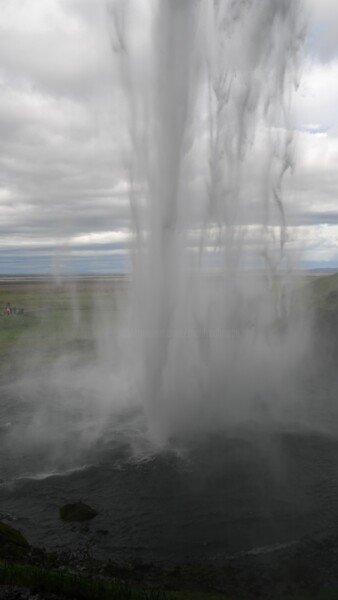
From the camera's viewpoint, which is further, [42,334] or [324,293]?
[324,293]

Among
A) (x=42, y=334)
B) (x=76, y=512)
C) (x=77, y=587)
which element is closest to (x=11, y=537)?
(x=76, y=512)

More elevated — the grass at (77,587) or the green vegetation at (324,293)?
the green vegetation at (324,293)

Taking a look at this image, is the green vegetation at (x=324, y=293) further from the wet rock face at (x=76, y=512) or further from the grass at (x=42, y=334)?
the wet rock face at (x=76, y=512)

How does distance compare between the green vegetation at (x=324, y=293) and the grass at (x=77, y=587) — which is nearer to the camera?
the grass at (x=77, y=587)

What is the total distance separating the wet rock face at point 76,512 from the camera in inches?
826

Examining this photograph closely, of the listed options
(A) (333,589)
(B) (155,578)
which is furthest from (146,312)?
(A) (333,589)

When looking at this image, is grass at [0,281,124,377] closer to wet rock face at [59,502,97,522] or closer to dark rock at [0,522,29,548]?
wet rock face at [59,502,97,522]

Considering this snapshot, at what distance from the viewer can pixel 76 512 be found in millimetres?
21172

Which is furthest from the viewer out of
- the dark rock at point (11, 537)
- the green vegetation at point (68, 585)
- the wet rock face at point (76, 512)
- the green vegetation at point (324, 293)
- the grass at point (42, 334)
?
the green vegetation at point (324, 293)

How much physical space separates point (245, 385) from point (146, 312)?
14230 millimetres

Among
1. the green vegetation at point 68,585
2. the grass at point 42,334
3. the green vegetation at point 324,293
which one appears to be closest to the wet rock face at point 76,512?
the green vegetation at point 68,585

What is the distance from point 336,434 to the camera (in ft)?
96.2

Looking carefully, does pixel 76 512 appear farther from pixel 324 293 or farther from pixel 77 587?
pixel 324 293

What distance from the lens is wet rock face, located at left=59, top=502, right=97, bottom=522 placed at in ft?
68.8
